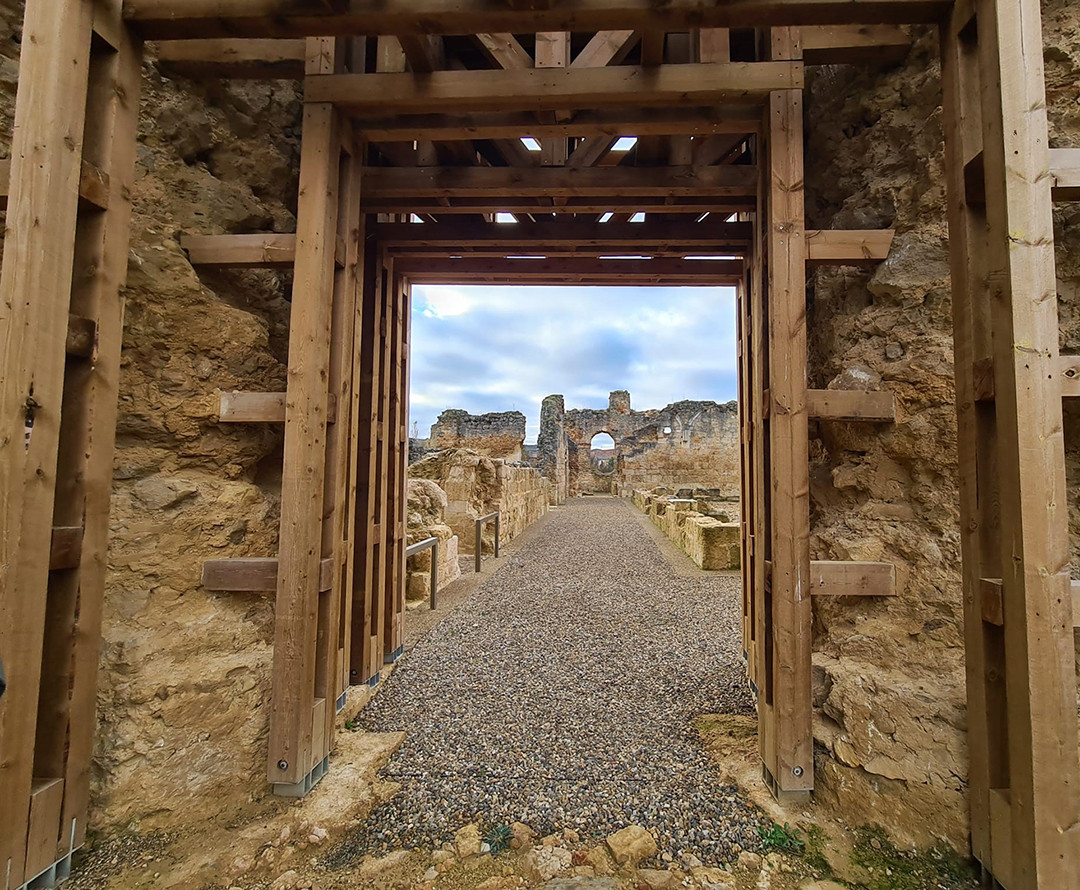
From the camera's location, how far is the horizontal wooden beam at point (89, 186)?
200 centimetres

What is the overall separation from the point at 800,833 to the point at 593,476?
26.9 metres

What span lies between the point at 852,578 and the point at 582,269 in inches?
117

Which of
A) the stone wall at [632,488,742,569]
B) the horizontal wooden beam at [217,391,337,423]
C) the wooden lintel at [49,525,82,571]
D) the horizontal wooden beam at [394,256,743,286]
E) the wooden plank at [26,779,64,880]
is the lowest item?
the wooden plank at [26,779,64,880]

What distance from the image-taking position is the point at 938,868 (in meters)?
1.92

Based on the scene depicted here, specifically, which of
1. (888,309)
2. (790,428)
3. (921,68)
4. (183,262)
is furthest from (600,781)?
(921,68)

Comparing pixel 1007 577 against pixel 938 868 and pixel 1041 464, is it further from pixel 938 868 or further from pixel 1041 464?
pixel 938 868

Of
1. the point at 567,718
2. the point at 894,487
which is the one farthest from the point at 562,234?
the point at 567,718

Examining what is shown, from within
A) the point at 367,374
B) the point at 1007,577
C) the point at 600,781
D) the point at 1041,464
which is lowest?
the point at 600,781

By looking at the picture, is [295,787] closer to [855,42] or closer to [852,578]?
[852,578]

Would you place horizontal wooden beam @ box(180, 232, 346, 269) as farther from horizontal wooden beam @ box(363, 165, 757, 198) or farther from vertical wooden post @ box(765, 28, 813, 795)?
vertical wooden post @ box(765, 28, 813, 795)

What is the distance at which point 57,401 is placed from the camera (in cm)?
189

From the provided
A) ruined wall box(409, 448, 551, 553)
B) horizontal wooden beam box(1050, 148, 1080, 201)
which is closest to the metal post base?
horizontal wooden beam box(1050, 148, 1080, 201)

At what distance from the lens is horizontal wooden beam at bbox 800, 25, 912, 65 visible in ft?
7.86

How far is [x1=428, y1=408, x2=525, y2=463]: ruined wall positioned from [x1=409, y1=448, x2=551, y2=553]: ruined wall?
9.76m
